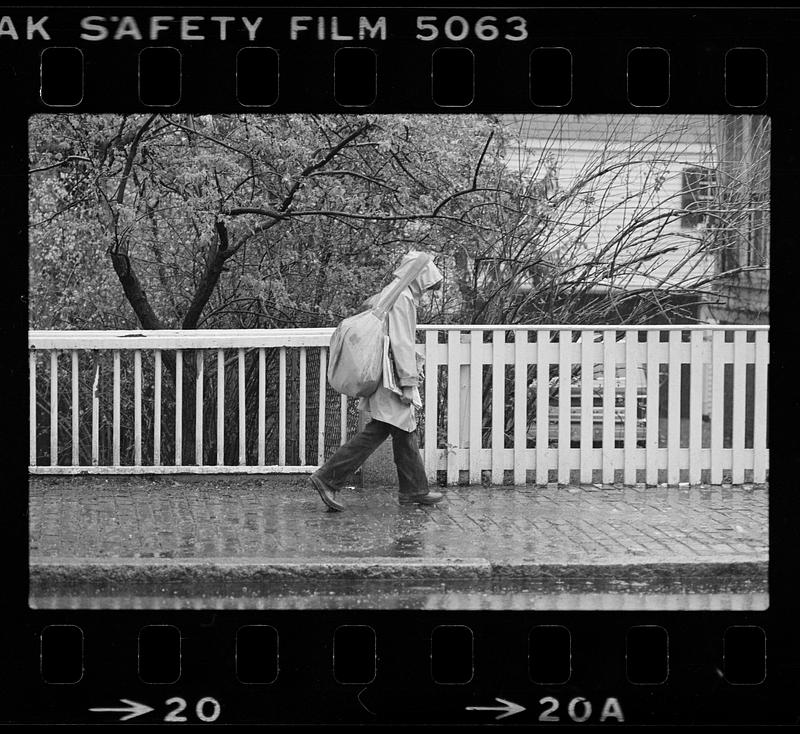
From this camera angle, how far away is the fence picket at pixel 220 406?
9.21 metres

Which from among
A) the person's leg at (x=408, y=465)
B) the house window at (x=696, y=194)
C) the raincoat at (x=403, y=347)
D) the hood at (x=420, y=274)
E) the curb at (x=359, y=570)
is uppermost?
the house window at (x=696, y=194)

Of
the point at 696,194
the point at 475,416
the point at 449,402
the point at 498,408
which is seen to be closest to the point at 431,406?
the point at 449,402

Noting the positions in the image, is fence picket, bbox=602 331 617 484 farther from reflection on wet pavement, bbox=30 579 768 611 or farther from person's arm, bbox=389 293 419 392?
reflection on wet pavement, bbox=30 579 768 611

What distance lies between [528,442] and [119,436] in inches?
130

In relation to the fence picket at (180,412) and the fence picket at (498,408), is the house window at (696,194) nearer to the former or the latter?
the fence picket at (498,408)

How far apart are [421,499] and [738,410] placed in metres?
2.85

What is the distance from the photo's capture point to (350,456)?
8172 mm

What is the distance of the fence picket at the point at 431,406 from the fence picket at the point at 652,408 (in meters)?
1.71
